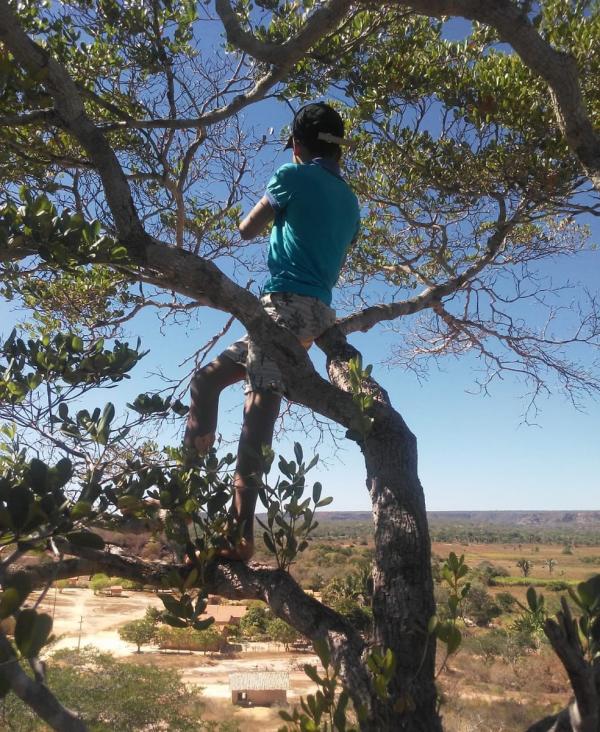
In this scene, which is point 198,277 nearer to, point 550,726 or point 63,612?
point 550,726

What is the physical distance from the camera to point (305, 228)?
7.55ft

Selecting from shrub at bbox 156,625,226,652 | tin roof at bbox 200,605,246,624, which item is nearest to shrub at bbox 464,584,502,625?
tin roof at bbox 200,605,246,624

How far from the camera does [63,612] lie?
16547mm

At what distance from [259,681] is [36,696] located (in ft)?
37.1

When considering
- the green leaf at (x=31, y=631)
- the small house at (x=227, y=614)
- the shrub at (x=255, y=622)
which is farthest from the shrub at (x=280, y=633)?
the green leaf at (x=31, y=631)

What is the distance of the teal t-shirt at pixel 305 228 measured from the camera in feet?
7.47

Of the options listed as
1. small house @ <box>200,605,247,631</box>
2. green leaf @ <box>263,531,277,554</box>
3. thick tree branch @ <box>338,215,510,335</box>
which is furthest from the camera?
small house @ <box>200,605,247,631</box>

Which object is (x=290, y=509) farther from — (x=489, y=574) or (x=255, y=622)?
(x=489, y=574)

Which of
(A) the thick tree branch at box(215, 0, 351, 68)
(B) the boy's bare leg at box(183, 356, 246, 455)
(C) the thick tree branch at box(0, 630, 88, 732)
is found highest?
(A) the thick tree branch at box(215, 0, 351, 68)

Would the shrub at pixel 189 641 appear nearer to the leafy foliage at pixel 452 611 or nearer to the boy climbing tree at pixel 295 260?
the boy climbing tree at pixel 295 260

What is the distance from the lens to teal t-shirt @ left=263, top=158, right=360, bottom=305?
7.47 feet

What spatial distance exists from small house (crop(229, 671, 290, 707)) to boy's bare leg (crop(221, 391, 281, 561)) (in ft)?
32.1

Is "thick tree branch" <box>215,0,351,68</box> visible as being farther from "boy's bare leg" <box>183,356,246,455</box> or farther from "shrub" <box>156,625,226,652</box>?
"shrub" <box>156,625,226,652</box>

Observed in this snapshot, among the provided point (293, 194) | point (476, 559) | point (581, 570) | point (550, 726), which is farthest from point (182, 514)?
point (476, 559)
